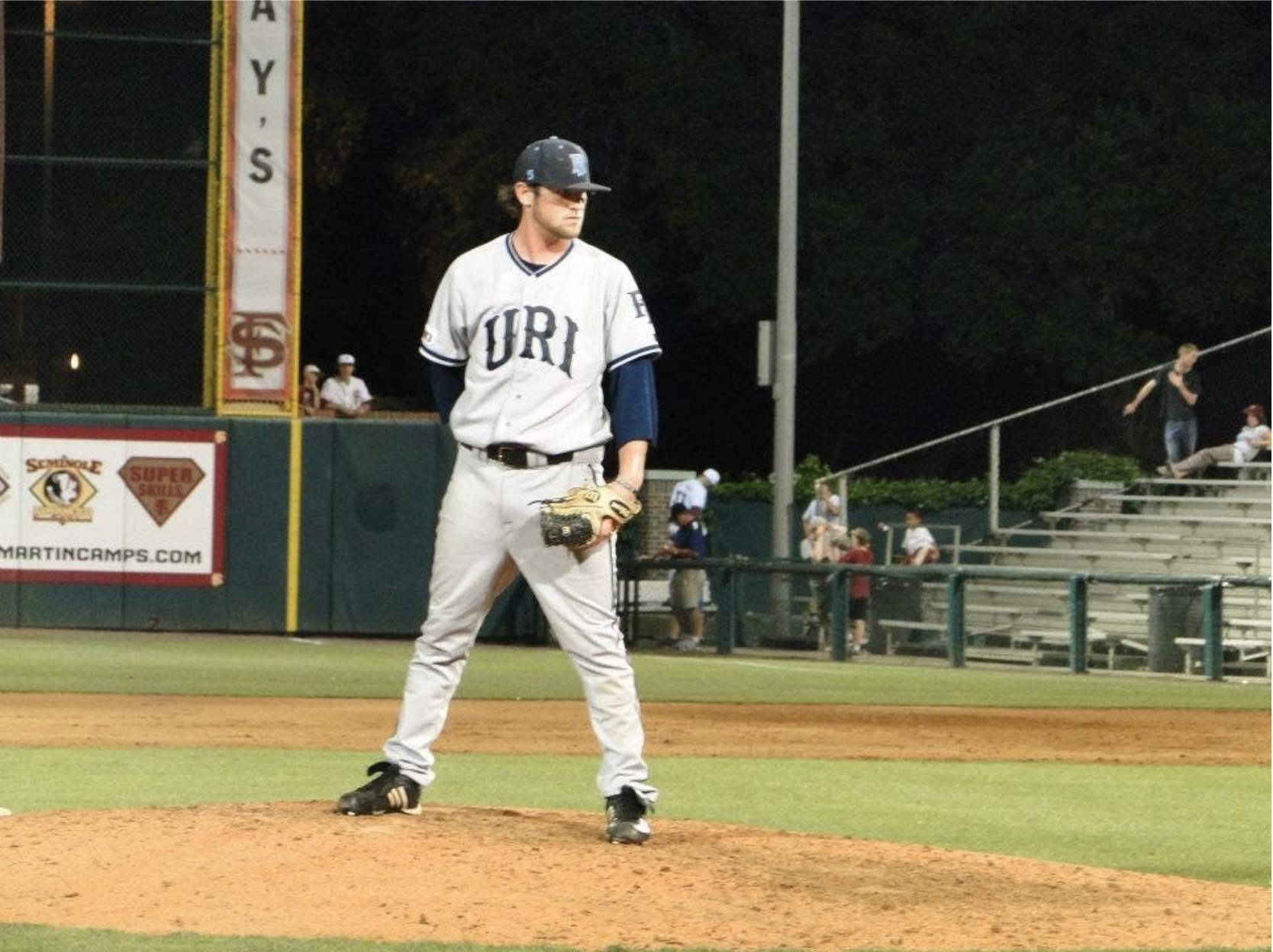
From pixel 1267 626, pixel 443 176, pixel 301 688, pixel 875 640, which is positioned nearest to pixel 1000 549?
pixel 875 640

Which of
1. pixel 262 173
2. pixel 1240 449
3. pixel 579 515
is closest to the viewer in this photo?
pixel 579 515

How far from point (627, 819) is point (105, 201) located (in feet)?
49.1

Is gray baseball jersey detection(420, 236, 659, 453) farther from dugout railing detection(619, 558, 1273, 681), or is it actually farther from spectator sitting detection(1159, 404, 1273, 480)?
spectator sitting detection(1159, 404, 1273, 480)

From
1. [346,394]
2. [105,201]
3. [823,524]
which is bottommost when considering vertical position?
[823,524]

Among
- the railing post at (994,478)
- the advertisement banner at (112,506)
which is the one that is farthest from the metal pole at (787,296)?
the advertisement banner at (112,506)

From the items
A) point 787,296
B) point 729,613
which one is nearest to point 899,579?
point 729,613

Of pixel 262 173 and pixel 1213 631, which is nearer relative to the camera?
pixel 1213 631

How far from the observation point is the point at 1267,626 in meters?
18.6

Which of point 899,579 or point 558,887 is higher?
point 899,579

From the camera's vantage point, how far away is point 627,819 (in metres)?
6.70

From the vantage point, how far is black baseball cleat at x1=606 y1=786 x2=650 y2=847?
6.69 metres

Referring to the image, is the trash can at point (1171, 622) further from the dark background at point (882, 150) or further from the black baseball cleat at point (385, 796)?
the dark background at point (882, 150)

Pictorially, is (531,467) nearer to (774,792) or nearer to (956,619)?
(774,792)

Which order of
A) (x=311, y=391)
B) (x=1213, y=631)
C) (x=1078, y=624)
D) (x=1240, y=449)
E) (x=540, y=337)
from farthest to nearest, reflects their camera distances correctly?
(x=311, y=391), (x=1240, y=449), (x=1078, y=624), (x=1213, y=631), (x=540, y=337)
